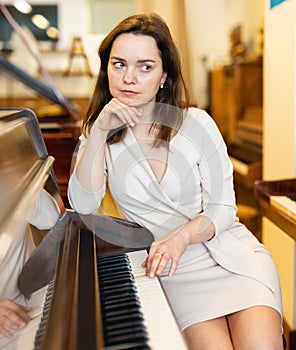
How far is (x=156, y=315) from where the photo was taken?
95 centimetres

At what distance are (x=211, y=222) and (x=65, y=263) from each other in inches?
22.9

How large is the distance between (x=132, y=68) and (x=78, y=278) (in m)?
0.64

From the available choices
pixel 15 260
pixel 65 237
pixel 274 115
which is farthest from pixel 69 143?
pixel 15 260

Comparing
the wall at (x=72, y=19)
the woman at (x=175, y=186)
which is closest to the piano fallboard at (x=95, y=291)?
the woman at (x=175, y=186)

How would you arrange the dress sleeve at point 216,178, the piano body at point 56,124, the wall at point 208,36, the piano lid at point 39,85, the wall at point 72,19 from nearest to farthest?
the dress sleeve at point 216,178 → the piano body at point 56,124 → the piano lid at point 39,85 → the wall at point 208,36 → the wall at point 72,19

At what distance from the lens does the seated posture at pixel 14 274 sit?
0.83 m

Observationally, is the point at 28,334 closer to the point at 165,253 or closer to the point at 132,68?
the point at 165,253

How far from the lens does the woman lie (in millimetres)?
1306

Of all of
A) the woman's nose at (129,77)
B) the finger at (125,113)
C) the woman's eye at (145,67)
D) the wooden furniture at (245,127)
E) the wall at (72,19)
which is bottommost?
the wooden furniture at (245,127)

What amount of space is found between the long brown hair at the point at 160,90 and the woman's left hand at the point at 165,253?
0.32 meters

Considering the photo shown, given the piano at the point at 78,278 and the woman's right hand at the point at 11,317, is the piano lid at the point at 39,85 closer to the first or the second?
the piano at the point at 78,278

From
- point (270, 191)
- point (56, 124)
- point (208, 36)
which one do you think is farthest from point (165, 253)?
point (208, 36)

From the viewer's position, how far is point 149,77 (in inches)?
54.5

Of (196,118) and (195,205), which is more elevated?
(196,118)
